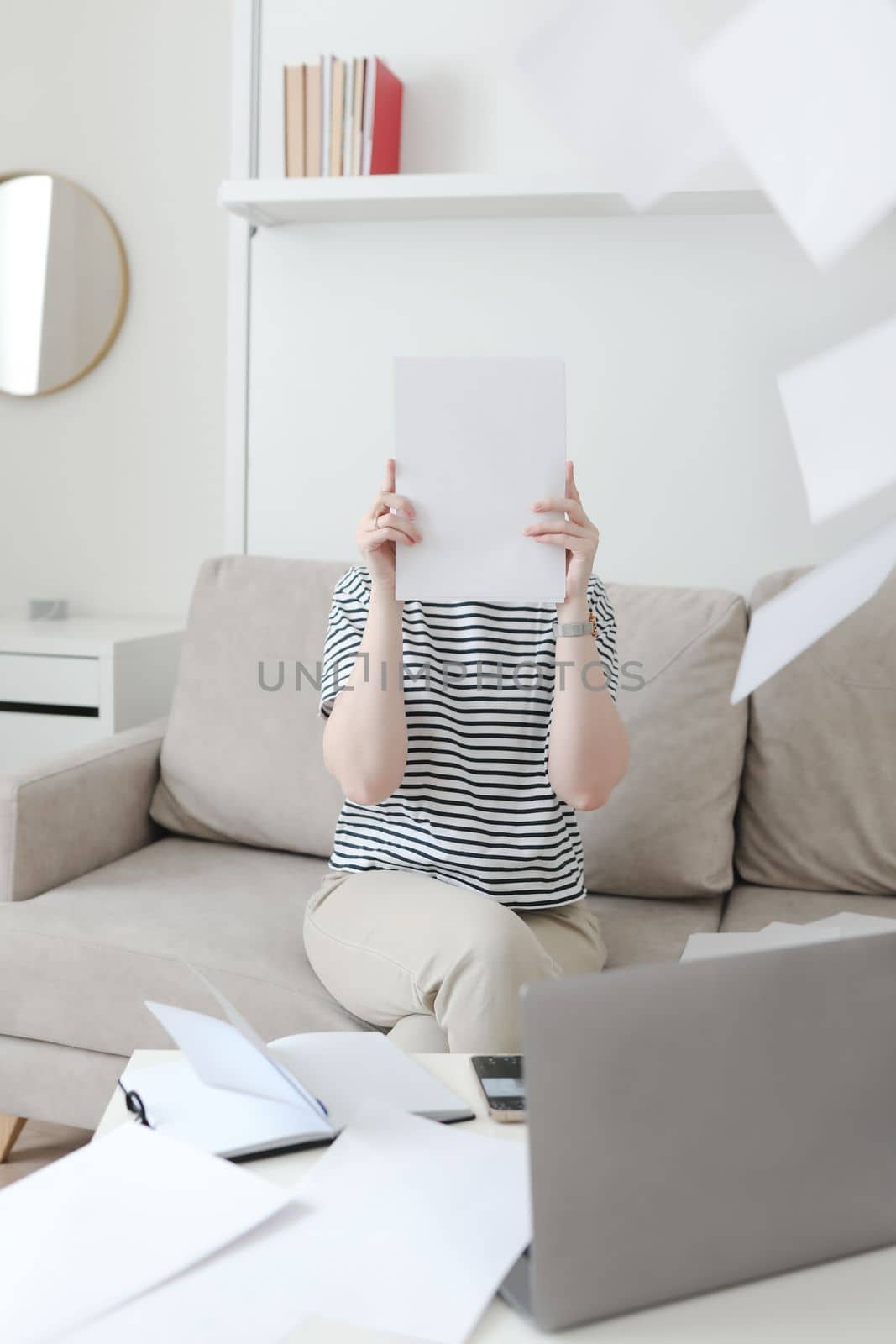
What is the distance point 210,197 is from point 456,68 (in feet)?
2.22

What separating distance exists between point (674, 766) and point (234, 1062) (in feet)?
3.66

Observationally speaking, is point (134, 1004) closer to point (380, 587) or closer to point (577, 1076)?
point (380, 587)

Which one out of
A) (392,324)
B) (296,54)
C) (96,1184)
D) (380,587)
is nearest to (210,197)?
(296,54)

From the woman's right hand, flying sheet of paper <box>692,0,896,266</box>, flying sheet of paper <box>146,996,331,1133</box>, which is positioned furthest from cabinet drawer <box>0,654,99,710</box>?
flying sheet of paper <box>692,0,896,266</box>

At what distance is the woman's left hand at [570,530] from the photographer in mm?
1228

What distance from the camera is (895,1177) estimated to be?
2.12ft

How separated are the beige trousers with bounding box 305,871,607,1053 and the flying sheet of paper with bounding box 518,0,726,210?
811mm

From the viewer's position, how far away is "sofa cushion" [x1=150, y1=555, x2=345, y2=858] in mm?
1961

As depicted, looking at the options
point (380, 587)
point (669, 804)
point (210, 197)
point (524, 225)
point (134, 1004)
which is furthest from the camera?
point (210, 197)

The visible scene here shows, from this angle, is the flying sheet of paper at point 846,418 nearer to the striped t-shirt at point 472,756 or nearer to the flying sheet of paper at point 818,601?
the flying sheet of paper at point 818,601

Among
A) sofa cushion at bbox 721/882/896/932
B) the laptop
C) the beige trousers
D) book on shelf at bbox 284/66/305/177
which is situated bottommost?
sofa cushion at bbox 721/882/896/932

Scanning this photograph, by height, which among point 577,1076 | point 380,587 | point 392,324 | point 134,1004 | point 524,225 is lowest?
point 134,1004

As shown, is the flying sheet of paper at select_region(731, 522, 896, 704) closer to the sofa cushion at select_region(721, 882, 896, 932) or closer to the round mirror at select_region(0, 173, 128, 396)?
the sofa cushion at select_region(721, 882, 896, 932)

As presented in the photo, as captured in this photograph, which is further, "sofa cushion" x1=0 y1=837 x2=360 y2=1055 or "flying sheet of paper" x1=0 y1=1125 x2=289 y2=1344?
"sofa cushion" x1=0 y1=837 x2=360 y2=1055
